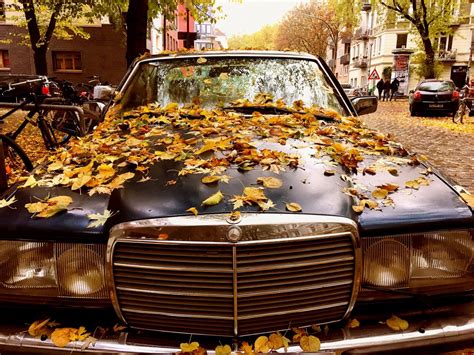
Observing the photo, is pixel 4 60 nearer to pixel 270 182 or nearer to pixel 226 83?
pixel 226 83

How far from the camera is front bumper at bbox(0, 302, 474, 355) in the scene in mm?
1741

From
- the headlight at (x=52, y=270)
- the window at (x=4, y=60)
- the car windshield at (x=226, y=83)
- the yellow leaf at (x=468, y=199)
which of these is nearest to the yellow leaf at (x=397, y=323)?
the yellow leaf at (x=468, y=199)

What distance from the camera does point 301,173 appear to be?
216 cm

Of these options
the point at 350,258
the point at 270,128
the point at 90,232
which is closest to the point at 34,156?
the point at 270,128

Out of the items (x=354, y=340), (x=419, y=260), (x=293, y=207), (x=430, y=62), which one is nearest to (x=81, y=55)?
(x=430, y=62)

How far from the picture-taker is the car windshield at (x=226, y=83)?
3.41 meters

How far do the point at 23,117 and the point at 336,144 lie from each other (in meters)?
4.73

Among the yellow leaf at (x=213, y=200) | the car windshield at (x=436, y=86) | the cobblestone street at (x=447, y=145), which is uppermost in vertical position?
the yellow leaf at (x=213, y=200)

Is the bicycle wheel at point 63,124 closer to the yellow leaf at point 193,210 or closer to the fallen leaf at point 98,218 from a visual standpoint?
the fallen leaf at point 98,218

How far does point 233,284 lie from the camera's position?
174 centimetres

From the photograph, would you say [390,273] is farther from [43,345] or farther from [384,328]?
[43,345]

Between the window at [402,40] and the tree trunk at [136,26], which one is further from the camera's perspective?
the window at [402,40]

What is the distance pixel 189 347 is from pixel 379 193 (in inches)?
39.3

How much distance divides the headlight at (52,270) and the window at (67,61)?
2902 centimetres
